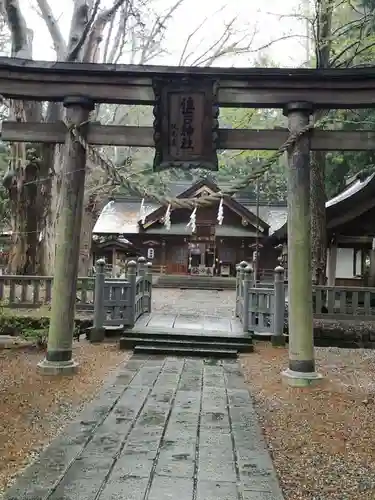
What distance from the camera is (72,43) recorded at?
44.7ft

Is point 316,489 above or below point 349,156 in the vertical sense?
below

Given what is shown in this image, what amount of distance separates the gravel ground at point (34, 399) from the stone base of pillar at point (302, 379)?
2.55 metres

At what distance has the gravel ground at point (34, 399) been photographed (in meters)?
3.96

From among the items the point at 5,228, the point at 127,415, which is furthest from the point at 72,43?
the point at 5,228

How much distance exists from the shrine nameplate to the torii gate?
14 millimetres

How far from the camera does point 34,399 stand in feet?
18.0

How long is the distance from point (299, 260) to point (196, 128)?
2336 millimetres

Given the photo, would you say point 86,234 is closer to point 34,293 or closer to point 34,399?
point 34,293

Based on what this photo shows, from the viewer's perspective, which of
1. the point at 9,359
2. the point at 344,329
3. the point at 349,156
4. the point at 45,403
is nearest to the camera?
the point at 45,403

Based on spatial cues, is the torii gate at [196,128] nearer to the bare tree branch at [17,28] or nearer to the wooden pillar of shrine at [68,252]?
the wooden pillar of shrine at [68,252]

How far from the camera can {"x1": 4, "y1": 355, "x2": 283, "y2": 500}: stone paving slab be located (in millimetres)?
3186

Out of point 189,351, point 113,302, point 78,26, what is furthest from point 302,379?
point 78,26

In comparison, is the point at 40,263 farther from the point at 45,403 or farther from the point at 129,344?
the point at 45,403

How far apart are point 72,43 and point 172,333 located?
363 inches
